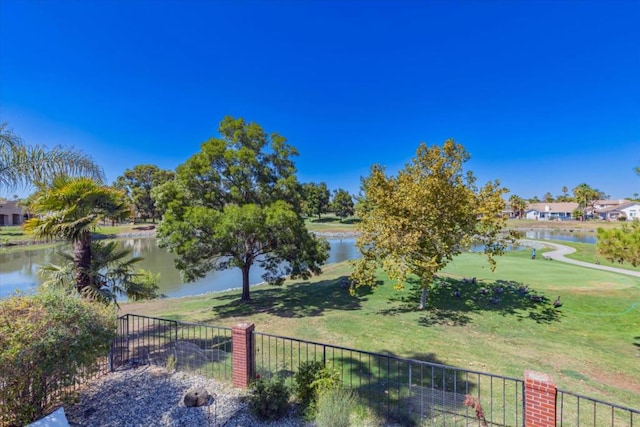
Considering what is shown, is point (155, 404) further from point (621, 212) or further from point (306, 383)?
point (621, 212)

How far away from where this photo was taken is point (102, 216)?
784cm

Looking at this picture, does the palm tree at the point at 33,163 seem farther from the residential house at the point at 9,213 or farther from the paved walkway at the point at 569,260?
the residential house at the point at 9,213

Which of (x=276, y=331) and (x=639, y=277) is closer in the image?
(x=276, y=331)

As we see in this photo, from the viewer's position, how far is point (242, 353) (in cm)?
603

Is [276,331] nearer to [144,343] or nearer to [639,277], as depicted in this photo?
[144,343]

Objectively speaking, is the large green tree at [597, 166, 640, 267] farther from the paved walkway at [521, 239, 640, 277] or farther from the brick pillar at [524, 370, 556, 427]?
the paved walkway at [521, 239, 640, 277]

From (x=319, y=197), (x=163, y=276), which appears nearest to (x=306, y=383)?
(x=163, y=276)

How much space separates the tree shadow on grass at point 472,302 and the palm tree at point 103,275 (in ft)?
28.2

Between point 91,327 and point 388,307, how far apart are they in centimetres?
1042

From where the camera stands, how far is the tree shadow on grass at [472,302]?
37.9ft

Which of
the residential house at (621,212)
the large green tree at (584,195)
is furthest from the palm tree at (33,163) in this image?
the residential house at (621,212)


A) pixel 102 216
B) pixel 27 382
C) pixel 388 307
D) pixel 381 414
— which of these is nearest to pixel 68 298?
pixel 27 382

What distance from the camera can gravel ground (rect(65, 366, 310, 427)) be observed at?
509 cm

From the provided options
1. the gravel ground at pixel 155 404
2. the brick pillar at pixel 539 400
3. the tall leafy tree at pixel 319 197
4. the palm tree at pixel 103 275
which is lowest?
the gravel ground at pixel 155 404
